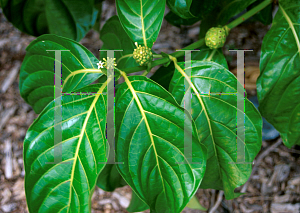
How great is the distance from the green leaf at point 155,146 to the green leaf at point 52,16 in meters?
0.63

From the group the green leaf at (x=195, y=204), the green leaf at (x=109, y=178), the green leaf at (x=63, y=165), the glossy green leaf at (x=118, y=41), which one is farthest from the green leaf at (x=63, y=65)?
the green leaf at (x=195, y=204)

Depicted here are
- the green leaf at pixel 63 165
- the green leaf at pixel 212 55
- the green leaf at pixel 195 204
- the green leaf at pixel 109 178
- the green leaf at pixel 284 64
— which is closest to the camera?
the green leaf at pixel 63 165

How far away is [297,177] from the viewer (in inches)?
55.9

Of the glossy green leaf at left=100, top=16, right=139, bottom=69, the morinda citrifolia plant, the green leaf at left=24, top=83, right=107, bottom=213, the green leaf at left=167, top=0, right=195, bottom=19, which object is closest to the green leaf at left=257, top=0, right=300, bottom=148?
the morinda citrifolia plant

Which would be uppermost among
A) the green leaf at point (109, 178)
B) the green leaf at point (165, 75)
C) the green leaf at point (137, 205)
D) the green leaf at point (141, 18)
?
the green leaf at point (141, 18)

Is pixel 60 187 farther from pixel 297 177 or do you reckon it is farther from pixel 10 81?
pixel 297 177

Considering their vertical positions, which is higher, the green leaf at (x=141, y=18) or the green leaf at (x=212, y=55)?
the green leaf at (x=141, y=18)

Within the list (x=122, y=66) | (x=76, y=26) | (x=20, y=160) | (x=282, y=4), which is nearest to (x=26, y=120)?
(x=20, y=160)

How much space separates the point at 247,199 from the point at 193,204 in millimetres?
322

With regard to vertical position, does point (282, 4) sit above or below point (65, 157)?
above

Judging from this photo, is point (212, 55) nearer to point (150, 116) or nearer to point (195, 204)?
point (150, 116)

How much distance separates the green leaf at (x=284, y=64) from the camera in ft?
2.67

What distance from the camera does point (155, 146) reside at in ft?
2.20

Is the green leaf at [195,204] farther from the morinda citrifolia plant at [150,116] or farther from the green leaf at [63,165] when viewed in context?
the green leaf at [63,165]
